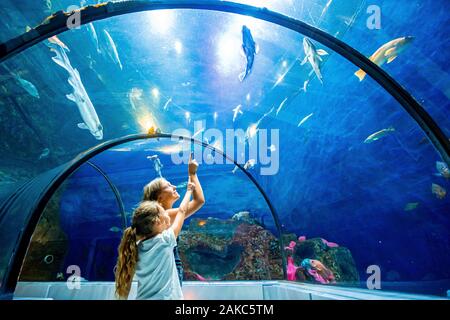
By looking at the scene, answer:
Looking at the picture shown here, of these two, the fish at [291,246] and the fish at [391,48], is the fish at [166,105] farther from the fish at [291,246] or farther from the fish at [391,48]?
the fish at [291,246]

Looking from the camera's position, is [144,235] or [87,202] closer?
[144,235]

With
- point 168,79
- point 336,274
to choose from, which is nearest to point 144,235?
point 168,79

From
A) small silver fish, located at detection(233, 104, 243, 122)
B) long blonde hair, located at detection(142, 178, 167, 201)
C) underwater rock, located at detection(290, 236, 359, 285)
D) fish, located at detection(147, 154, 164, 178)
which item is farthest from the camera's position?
fish, located at detection(147, 154, 164, 178)

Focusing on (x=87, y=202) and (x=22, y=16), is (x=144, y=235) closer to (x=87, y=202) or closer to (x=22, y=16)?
(x=22, y=16)

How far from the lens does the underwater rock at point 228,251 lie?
15.7m

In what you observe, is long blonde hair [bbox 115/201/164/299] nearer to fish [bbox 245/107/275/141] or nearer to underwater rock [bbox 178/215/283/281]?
fish [bbox 245/107/275/141]

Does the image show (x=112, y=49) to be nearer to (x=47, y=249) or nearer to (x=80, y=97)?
(x=80, y=97)

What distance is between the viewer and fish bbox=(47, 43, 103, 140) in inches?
284

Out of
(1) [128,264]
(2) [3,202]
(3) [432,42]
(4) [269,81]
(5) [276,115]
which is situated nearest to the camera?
(1) [128,264]

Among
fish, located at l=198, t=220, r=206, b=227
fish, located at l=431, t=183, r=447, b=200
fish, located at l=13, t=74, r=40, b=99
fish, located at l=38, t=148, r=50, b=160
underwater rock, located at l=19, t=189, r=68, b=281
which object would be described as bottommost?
underwater rock, located at l=19, t=189, r=68, b=281

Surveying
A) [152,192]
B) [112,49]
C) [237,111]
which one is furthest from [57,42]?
[152,192]

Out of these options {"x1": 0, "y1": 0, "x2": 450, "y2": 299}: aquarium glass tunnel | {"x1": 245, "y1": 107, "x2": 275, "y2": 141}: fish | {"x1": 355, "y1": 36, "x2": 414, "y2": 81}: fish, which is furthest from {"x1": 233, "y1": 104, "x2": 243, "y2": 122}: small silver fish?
{"x1": 355, "y1": 36, "x2": 414, "y2": 81}: fish

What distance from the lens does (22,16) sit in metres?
6.12
